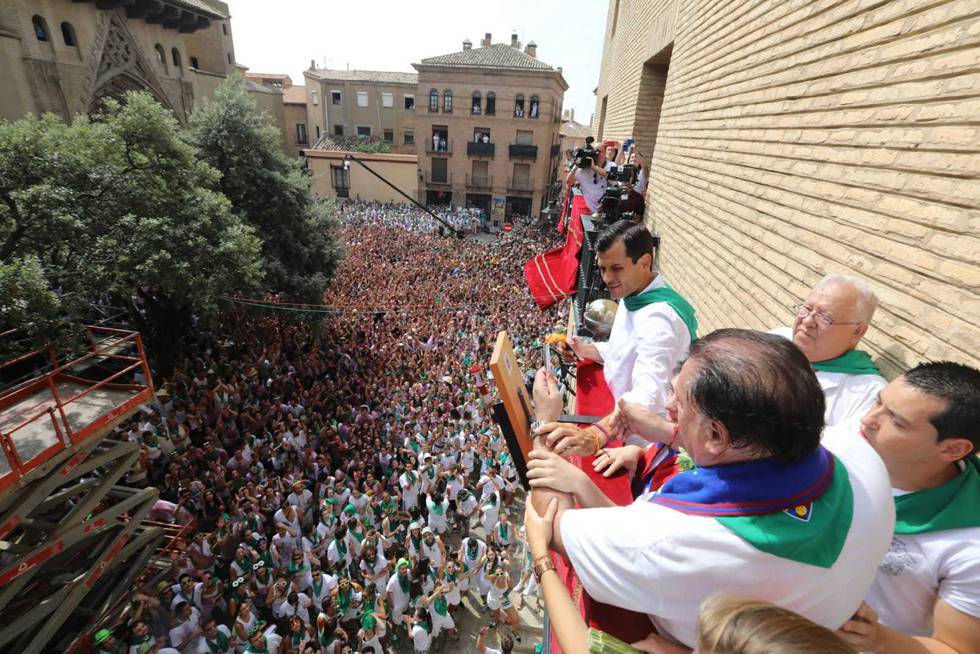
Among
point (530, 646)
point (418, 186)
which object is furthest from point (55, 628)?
point (418, 186)

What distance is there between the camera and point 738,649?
933 mm

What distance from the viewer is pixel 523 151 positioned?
3431 centimetres

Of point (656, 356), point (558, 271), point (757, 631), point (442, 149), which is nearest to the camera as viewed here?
point (757, 631)

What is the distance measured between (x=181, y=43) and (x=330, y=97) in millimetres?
18242

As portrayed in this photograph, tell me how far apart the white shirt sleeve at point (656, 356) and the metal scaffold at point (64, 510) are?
18.3ft

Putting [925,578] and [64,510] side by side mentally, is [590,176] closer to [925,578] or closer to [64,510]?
[925,578]

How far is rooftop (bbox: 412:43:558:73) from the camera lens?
107 feet

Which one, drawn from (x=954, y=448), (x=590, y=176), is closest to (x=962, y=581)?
(x=954, y=448)

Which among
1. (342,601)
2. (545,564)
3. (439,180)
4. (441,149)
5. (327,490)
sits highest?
(441,149)

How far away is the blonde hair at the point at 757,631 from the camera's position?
0.88 m

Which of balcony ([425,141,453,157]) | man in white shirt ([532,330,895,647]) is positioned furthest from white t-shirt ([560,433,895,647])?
balcony ([425,141,453,157])

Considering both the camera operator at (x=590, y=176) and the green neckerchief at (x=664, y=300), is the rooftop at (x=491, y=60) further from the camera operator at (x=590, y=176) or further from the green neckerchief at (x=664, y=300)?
the green neckerchief at (x=664, y=300)

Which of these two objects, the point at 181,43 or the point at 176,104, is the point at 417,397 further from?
the point at 181,43

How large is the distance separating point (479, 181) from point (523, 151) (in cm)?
385
